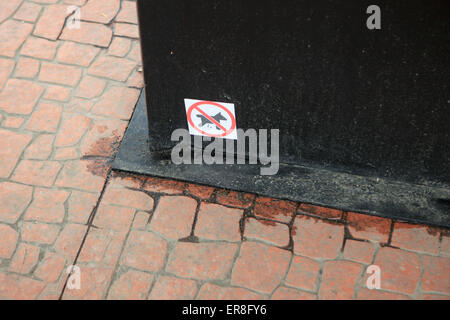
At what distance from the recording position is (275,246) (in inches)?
142

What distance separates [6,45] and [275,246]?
9.72 ft

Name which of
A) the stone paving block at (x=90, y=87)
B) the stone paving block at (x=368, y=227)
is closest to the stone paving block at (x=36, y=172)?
the stone paving block at (x=90, y=87)

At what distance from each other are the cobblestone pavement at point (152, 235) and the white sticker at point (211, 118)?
1.37 feet

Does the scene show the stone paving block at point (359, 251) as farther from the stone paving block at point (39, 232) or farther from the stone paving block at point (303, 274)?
the stone paving block at point (39, 232)

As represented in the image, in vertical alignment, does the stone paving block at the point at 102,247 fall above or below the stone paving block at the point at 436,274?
above

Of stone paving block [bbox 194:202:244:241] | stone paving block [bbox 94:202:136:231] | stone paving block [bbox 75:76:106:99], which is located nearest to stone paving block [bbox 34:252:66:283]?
stone paving block [bbox 94:202:136:231]

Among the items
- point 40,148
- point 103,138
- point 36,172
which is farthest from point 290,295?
point 40,148

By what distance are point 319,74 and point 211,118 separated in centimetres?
81

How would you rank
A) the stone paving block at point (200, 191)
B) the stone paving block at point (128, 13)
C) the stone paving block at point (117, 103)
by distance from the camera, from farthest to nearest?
the stone paving block at point (128, 13) → the stone paving block at point (117, 103) → the stone paving block at point (200, 191)

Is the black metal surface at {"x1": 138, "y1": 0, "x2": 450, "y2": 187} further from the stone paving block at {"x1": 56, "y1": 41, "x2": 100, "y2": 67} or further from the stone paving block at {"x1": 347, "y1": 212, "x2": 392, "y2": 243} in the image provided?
the stone paving block at {"x1": 56, "y1": 41, "x2": 100, "y2": 67}

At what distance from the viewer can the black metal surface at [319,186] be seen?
3701 mm

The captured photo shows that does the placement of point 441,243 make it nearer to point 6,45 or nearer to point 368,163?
point 368,163
